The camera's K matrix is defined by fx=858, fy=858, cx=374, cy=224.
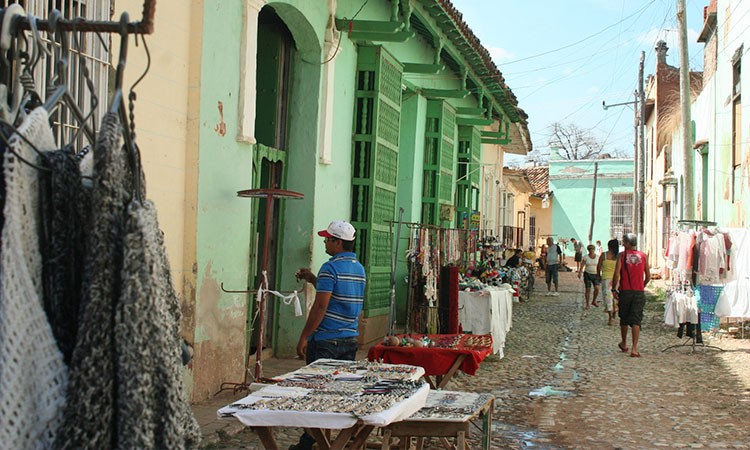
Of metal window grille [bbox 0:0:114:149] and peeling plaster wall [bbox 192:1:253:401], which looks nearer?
metal window grille [bbox 0:0:114:149]

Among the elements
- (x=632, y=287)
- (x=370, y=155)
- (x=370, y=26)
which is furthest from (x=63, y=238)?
(x=632, y=287)

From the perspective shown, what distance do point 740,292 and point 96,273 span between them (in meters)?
12.2

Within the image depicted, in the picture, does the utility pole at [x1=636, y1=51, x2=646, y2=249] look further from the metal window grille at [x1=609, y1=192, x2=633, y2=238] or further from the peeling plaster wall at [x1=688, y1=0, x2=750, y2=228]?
the metal window grille at [x1=609, y1=192, x2=633, y2=238]

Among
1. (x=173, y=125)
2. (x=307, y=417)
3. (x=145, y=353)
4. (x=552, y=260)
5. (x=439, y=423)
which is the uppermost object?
(x=173, y=125)

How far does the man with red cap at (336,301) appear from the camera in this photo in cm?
602

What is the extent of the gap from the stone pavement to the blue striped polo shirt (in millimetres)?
1042

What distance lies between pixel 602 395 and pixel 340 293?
405cm

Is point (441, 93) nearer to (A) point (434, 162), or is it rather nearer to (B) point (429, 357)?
(A) point (434, 162)

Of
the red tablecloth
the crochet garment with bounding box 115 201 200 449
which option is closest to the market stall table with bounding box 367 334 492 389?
the red tablecloth

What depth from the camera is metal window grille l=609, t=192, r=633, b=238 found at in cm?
4900

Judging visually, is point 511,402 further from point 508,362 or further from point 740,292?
point 740,292

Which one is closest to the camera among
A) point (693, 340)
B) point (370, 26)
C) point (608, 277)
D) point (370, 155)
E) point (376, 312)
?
point (370, 26)

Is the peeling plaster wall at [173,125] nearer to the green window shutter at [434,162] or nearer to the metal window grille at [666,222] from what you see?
the green window shutter at [434,162]

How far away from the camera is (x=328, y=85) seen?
387 inches
